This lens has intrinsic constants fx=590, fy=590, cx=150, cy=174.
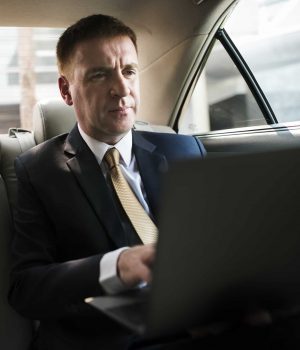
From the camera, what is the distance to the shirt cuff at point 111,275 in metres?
1.12

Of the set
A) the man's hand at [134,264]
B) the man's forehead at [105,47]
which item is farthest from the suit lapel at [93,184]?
the man's hand at [134,264]

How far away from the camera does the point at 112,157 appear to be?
5.38ft

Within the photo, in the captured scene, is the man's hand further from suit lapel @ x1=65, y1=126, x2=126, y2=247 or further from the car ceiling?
the car ceiling

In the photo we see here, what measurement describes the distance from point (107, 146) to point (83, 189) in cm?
16

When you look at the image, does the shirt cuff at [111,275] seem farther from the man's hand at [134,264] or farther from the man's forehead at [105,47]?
the man's forehead at [105,47]

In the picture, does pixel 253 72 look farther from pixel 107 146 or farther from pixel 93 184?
pixel 93 184

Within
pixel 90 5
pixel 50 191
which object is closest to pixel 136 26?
pixel 90 5

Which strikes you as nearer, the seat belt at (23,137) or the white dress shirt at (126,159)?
the white dress shirt at (126,159)

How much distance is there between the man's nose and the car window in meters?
1.01

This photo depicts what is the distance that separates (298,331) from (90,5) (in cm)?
166

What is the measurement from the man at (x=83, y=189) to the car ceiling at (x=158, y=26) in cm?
64

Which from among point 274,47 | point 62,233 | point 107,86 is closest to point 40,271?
point 62,233

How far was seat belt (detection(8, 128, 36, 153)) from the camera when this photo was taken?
198cm

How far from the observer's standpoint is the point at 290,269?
94 centimetres
